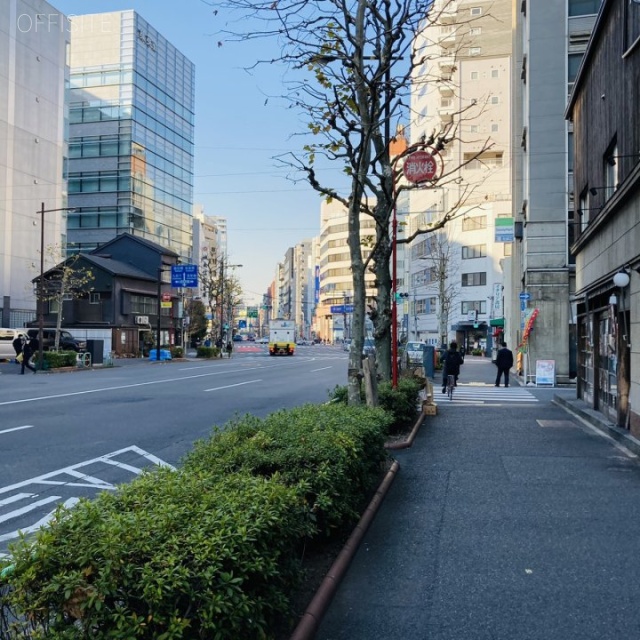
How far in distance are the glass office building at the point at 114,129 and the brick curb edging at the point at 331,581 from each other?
6702cm

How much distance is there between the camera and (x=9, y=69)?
5184 cm

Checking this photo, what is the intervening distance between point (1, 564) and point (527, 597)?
139 inches

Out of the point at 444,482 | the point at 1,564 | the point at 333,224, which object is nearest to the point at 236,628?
the point at 1,564

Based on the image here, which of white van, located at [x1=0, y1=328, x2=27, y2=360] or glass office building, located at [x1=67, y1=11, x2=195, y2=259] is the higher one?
glass office building, located at [x1=67, y1=11, x2=195, y2=259]

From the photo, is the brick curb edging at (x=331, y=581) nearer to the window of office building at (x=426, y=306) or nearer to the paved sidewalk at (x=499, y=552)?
the paved sidewalk at (x=499, y=552)

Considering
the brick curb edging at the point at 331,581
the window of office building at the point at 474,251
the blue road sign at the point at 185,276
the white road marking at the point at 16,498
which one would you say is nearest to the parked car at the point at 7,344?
the blue road sign at the point at 185,276

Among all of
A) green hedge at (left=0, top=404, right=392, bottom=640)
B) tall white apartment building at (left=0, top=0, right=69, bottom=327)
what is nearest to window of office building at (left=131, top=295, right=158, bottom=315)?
tall white apartment building at (left=0, top=0, right=69, bottom=327)

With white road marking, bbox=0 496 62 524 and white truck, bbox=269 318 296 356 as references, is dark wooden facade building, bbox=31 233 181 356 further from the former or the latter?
white road marking, bbox=0 496 62 524

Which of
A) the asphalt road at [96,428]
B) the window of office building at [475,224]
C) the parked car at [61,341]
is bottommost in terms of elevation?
the asphalt road at [96,428]

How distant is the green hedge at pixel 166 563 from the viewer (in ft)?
9.46

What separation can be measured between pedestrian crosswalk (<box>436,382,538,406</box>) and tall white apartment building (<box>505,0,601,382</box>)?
10.9ft

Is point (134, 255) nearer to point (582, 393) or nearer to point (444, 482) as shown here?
point (582, 393)

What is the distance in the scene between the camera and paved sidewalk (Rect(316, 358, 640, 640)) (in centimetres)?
437

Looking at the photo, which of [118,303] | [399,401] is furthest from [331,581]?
[118,303]
